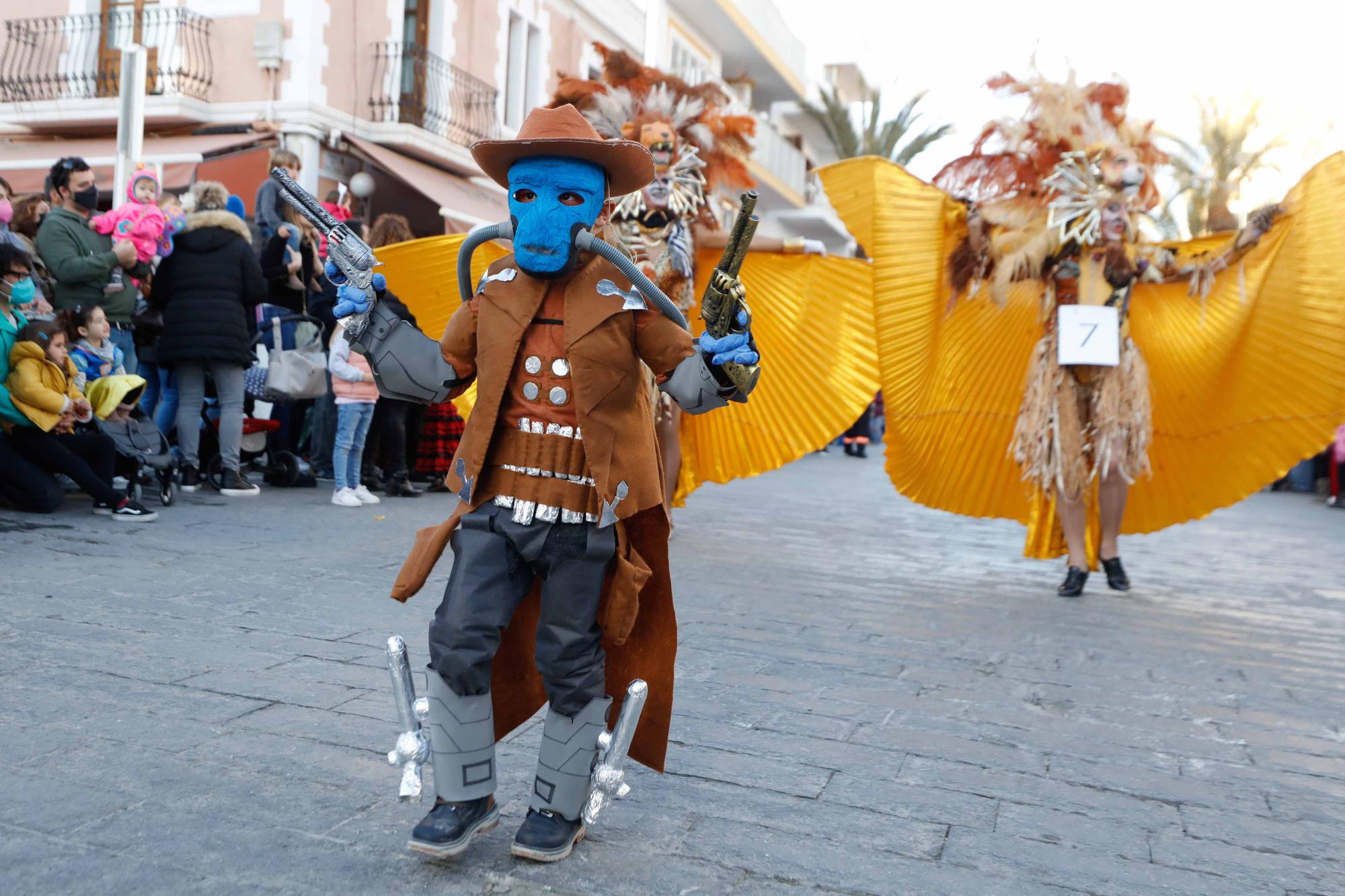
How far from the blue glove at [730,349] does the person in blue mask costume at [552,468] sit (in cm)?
1

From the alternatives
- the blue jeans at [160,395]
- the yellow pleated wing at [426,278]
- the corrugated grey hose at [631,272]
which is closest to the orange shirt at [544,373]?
the corrugated grey hose at [631,272]

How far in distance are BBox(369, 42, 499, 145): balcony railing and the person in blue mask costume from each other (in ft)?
52.1

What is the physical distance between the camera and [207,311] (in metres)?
7.69

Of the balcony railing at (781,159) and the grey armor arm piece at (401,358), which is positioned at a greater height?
the balcony railing at (781,159)

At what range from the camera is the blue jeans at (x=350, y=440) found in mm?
8156

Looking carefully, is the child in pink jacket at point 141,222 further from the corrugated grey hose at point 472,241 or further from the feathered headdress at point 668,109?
the corrugated grey hose at point 472,241

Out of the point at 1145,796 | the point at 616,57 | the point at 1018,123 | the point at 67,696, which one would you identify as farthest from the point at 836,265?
the point at 67,696

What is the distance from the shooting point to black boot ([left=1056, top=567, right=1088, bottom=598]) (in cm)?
657

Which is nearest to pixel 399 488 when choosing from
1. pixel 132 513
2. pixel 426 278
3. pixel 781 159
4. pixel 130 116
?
pixel 132 513

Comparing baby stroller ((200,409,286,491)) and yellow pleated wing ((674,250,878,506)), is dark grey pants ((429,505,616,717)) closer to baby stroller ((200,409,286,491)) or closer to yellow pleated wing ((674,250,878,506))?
yellow pleated wing ((674,250,878,506))

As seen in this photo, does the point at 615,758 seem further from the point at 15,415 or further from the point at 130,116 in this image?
the point at 130,116

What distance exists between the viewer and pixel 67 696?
342 cm

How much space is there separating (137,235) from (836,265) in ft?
14.0

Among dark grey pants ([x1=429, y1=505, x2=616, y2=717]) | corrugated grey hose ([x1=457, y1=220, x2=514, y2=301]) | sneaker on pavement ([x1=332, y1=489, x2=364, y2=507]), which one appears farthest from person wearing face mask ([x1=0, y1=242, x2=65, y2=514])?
dark grey pants ([x1=429, y1=505, x2=616, y2=717])
